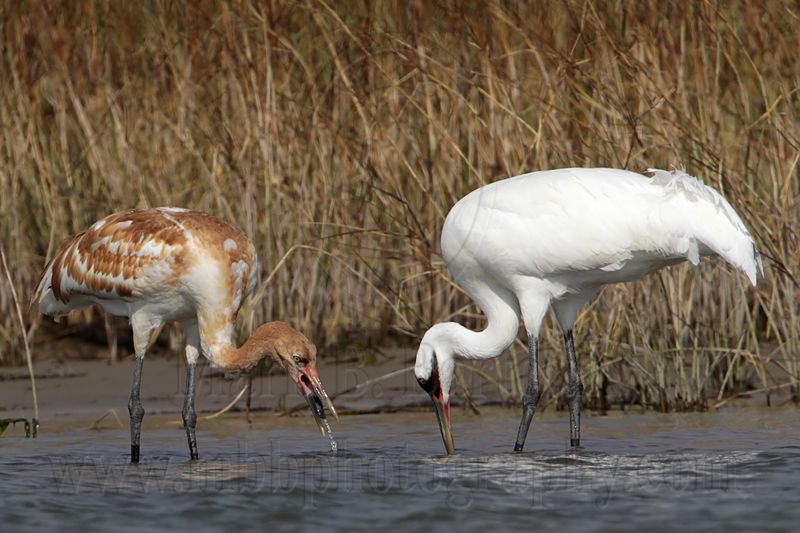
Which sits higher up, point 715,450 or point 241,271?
point 241,271

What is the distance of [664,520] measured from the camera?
6074 millimetres

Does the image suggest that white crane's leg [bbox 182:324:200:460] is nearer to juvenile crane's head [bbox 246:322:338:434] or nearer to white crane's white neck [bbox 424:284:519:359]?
juvenile crane's head [bbox 246:322:338:434]

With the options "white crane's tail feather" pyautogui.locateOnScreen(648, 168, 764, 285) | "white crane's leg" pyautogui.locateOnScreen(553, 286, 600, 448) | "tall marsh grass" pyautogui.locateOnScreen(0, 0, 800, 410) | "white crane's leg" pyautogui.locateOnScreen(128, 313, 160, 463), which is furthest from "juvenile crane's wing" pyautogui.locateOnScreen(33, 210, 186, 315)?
"white crane's tail feather" pyautogui.locateOnScreen(648, 168, 764, 285)

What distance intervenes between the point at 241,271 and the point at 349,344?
211cm

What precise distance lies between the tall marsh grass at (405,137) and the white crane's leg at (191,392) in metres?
0.53

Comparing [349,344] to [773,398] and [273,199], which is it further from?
[773,398]

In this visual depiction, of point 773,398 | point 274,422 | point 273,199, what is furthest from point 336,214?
point 773,398

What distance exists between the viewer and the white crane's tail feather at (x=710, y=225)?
6871 millimetres

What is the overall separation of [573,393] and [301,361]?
135cm

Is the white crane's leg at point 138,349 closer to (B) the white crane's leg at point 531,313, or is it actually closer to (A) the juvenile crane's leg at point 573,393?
(B) the white crane's leg at point 531,313

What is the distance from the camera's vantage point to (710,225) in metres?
6.96

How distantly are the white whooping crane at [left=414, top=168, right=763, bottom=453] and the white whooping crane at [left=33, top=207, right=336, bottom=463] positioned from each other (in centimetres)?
72

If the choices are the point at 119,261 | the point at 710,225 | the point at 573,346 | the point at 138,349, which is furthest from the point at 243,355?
the point at 710,225

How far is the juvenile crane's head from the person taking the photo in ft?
24.7
